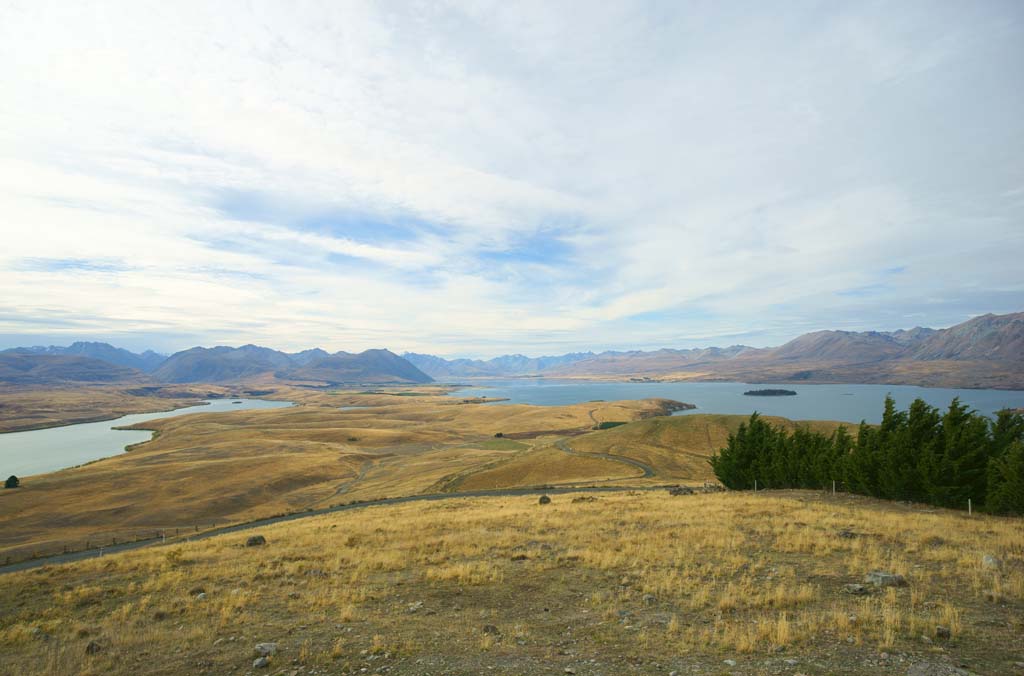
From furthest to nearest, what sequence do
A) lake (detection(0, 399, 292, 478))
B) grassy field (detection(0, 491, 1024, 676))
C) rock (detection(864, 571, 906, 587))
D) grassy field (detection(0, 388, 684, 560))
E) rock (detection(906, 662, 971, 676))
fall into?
lake (detection(0, 399, 292, 478)) → grassy field (detection(0, 388, 684, 560)) → rock (detection(864, 571, 906, 587)) → grassy field (detection(0, 491, 1024, 676)) → rock (detection(906, 662, 971, 676))

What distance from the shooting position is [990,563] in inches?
540

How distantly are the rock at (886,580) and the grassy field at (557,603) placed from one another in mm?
319

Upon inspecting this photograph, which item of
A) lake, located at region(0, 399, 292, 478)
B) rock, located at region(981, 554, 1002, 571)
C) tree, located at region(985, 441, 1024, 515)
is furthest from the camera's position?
lake, located at region(0, 399, 292, 478)

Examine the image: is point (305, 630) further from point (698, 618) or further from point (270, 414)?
point (270, 414)

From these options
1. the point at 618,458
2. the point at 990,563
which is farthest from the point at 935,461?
the point at 618,458

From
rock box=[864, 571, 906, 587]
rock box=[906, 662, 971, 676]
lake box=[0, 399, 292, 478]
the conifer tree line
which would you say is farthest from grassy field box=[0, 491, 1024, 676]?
lake box=[0, 399, 292, 478]

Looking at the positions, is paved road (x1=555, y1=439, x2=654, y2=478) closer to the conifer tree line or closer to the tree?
the conifer tree line

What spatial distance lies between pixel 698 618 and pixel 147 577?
2000 centimetres

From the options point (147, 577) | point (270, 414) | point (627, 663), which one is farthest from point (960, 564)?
point (270, 414)

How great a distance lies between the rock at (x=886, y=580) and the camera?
1221 centimetres

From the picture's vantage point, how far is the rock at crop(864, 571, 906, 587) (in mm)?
12211

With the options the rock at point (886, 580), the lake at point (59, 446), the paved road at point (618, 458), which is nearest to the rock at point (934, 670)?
the rock at point (886, 580)

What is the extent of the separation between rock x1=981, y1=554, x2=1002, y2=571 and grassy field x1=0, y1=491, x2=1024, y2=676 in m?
0.08

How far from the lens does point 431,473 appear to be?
76.0m
